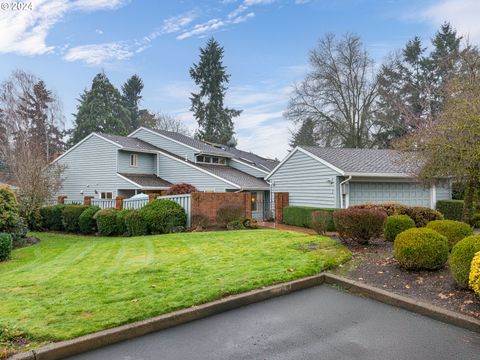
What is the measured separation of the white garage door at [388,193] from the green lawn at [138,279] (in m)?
7.75

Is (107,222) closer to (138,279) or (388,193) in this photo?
(138,279)

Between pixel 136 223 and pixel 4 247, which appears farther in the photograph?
pixel 136 223

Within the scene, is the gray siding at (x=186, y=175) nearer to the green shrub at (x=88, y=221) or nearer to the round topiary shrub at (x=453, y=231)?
the green shrub at (x=88, y=221)

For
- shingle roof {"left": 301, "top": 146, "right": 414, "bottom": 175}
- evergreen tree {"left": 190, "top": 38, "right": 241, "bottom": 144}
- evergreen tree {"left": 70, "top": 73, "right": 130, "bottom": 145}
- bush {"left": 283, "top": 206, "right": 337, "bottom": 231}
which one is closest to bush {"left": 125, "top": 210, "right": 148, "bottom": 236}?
bush {"left": 283, "top": 206, "right": 337, "bottom": 231}

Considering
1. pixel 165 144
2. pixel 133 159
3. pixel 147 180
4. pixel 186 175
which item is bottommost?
pixel 147 180

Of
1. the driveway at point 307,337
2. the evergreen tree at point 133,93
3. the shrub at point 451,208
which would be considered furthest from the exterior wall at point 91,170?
the evergreen tree at point 133,93

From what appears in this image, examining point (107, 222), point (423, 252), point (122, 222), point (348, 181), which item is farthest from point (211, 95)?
point (423, 252)

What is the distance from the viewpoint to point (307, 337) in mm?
3908

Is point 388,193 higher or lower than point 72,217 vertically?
higher

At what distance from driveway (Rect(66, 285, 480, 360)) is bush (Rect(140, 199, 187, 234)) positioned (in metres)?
9.12

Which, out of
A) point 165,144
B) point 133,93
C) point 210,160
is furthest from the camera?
point 133,93

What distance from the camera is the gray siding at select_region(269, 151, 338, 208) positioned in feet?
53.2

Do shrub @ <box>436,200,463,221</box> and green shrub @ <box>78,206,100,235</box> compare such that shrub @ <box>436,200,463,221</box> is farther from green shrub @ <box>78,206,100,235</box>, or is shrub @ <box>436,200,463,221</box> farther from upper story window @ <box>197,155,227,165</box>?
green shrub @ <box>78,206,100,235</box>

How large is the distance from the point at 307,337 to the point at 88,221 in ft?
45.4
